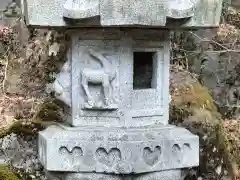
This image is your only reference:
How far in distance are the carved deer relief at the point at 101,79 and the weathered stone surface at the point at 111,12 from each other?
28 cm

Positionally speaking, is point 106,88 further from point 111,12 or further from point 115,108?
point 111,12

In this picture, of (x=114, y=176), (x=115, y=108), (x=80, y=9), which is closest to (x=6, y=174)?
(x=114, y=176)

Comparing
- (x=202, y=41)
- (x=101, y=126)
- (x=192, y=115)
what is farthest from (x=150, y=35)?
(x=202, y=41)

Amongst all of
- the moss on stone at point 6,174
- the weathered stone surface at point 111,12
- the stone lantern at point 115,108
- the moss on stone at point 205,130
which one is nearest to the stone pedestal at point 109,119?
the stone lantern at point 115,108

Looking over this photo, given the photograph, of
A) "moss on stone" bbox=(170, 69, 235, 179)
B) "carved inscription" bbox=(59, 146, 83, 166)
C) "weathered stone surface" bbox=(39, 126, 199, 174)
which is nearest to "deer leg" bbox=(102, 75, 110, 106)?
"weathered stone surface" bbox=(39, 126, 199, 174)

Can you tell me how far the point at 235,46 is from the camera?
235 inches

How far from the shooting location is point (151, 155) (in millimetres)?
3037

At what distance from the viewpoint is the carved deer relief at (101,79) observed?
2971 mm

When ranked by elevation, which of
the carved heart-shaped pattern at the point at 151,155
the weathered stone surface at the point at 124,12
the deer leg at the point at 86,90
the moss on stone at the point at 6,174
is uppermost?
the weathered stone surface at the point at 124,12

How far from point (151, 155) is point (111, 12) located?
32.4 inches

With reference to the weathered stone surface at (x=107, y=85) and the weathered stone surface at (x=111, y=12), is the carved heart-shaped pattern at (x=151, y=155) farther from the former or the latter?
the weathered stone surface at (x=111, y=12)

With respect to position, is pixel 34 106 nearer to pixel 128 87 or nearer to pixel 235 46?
pixel 128 87

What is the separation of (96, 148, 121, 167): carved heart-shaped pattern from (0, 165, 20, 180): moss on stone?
790 mm

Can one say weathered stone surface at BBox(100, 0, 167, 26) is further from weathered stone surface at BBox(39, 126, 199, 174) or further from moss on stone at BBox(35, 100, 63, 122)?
moss on stone at BBox(35, 100, 63, 122)
